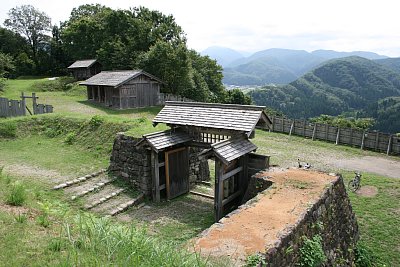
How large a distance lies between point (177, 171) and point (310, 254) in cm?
672

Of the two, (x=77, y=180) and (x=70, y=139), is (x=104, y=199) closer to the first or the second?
(x=77, y=180)

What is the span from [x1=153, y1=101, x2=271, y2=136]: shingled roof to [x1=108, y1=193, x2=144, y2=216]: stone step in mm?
3169

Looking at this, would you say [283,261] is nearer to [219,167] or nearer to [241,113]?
[219,167]

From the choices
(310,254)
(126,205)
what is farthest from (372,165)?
(126,205)

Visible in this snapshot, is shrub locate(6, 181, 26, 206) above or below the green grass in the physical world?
above

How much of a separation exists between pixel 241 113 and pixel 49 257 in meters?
8.28

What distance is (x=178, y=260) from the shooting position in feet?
16.0

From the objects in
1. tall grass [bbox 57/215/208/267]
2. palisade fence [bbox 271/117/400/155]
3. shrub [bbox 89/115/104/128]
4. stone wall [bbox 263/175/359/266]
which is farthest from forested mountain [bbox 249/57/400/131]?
tall grass [bbox 57/215/208/267]

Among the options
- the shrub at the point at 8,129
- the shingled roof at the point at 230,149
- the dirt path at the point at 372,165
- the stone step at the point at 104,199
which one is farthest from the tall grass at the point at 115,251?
the shrub at the point at 8,129

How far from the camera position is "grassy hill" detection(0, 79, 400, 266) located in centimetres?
498

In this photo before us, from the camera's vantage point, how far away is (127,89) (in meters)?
28.2

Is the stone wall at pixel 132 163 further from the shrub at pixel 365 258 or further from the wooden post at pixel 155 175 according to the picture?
the shrub at pixel 365 258

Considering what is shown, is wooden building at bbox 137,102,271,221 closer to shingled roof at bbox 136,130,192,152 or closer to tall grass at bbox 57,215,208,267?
shingled roof at bbox 136,130,192,152

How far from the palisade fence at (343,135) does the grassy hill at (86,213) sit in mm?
946
